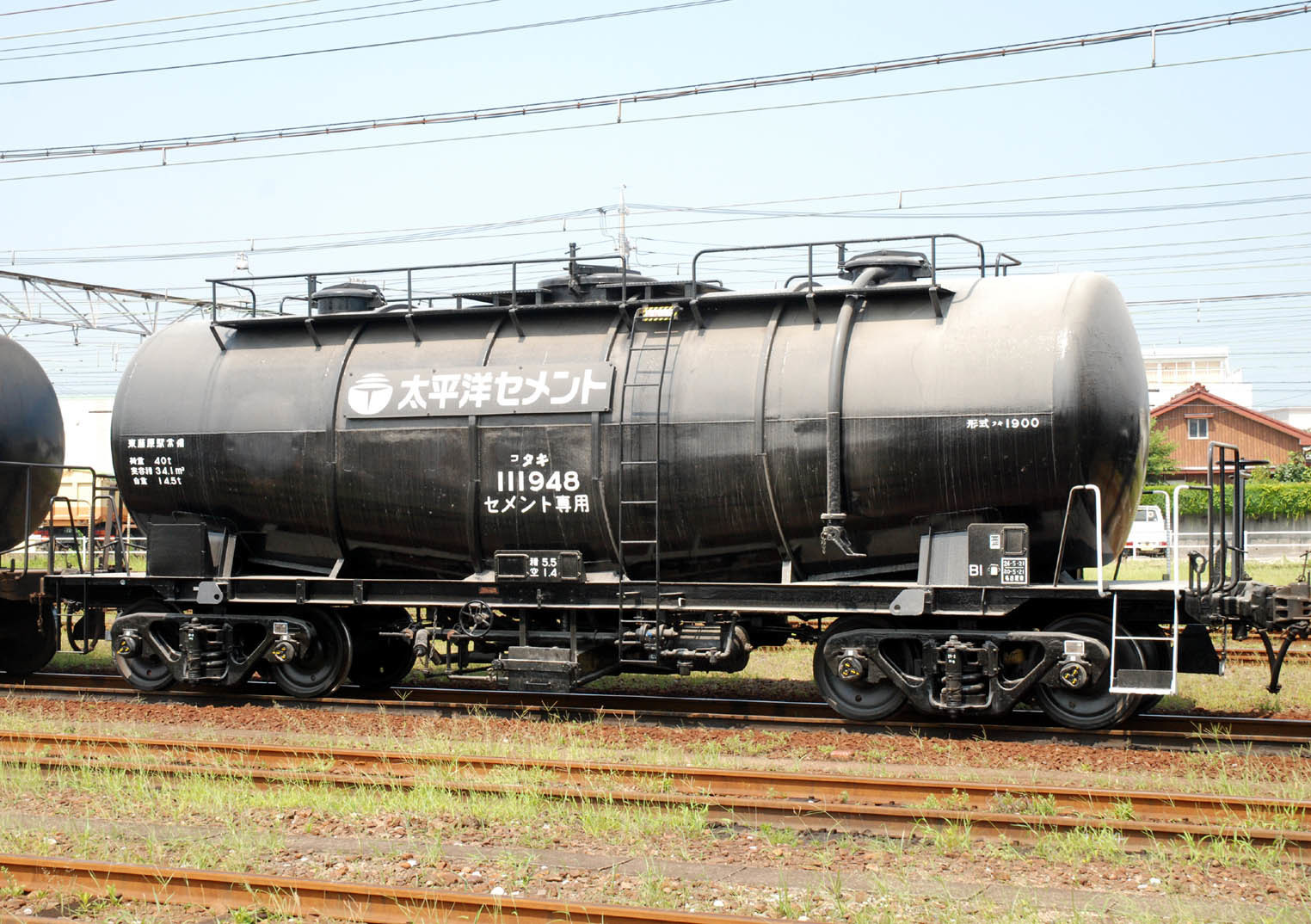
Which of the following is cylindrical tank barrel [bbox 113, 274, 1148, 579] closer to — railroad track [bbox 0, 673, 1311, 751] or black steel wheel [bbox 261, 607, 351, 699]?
black steel wheel [bbox 261, 607, 351, 699]

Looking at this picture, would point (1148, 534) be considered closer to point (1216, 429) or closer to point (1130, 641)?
point (1130, 641)

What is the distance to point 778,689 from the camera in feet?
47.4

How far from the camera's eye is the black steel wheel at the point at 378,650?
14.0 meters

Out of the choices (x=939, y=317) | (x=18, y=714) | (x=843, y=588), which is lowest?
(x=18, y=714)

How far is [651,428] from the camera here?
1222cm

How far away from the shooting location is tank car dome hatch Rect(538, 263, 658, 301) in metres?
13.2

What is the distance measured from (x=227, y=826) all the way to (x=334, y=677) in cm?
548

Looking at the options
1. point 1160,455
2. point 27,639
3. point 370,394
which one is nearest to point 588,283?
point 370,394

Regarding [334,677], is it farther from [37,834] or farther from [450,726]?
[37,834]

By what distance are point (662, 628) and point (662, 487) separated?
1.40 meters

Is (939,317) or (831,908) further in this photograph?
(939,317)

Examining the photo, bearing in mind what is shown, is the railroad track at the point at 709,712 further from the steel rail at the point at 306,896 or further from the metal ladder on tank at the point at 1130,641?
the steel rail at the point at 306,896

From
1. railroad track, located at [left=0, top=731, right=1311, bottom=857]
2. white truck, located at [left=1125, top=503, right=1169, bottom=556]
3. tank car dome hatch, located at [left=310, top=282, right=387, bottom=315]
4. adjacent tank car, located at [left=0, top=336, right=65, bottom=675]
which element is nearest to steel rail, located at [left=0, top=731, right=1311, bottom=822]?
railroad track, located at [left=0, top=731, right=1311, bottom=857]

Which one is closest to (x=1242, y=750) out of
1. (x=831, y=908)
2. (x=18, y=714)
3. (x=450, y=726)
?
(x=831, y=908)
